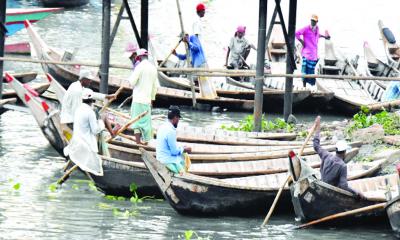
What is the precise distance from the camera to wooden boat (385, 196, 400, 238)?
40.9 feet

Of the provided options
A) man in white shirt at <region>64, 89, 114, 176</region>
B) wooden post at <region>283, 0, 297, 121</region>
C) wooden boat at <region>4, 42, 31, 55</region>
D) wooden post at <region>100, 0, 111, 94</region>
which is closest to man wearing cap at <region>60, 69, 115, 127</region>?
man in white shirt at <region>64, 89, 114, 176</region>

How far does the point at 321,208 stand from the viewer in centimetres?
1298

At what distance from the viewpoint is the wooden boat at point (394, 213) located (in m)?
12.5

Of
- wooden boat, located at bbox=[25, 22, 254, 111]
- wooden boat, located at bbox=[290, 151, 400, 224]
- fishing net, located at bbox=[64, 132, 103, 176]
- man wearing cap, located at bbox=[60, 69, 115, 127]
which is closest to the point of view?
wooden boat, located at bbox=[290, 151, 400, 224]

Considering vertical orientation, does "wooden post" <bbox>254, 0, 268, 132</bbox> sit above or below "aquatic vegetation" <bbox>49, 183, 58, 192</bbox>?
above

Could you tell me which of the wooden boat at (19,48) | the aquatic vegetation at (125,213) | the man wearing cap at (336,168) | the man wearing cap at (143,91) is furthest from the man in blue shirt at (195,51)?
the wooden boat at (19,48)

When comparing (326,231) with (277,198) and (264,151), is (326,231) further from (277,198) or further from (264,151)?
(264,151)

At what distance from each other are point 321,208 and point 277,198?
1.79 feet

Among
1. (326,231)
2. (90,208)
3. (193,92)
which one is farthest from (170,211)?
(193,92)

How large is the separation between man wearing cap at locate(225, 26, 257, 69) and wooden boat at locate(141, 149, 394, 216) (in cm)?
810

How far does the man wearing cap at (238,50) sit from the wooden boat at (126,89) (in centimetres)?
84

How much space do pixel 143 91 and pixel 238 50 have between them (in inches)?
269

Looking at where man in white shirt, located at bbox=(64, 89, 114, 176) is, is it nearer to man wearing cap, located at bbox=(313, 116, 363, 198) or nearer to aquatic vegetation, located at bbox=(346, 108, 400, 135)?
man wearing cap, located at bbox=(313, 116, 363, 198)

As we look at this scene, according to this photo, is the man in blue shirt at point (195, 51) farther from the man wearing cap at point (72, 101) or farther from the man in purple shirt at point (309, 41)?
the man wearing cap at point (72, 101)
